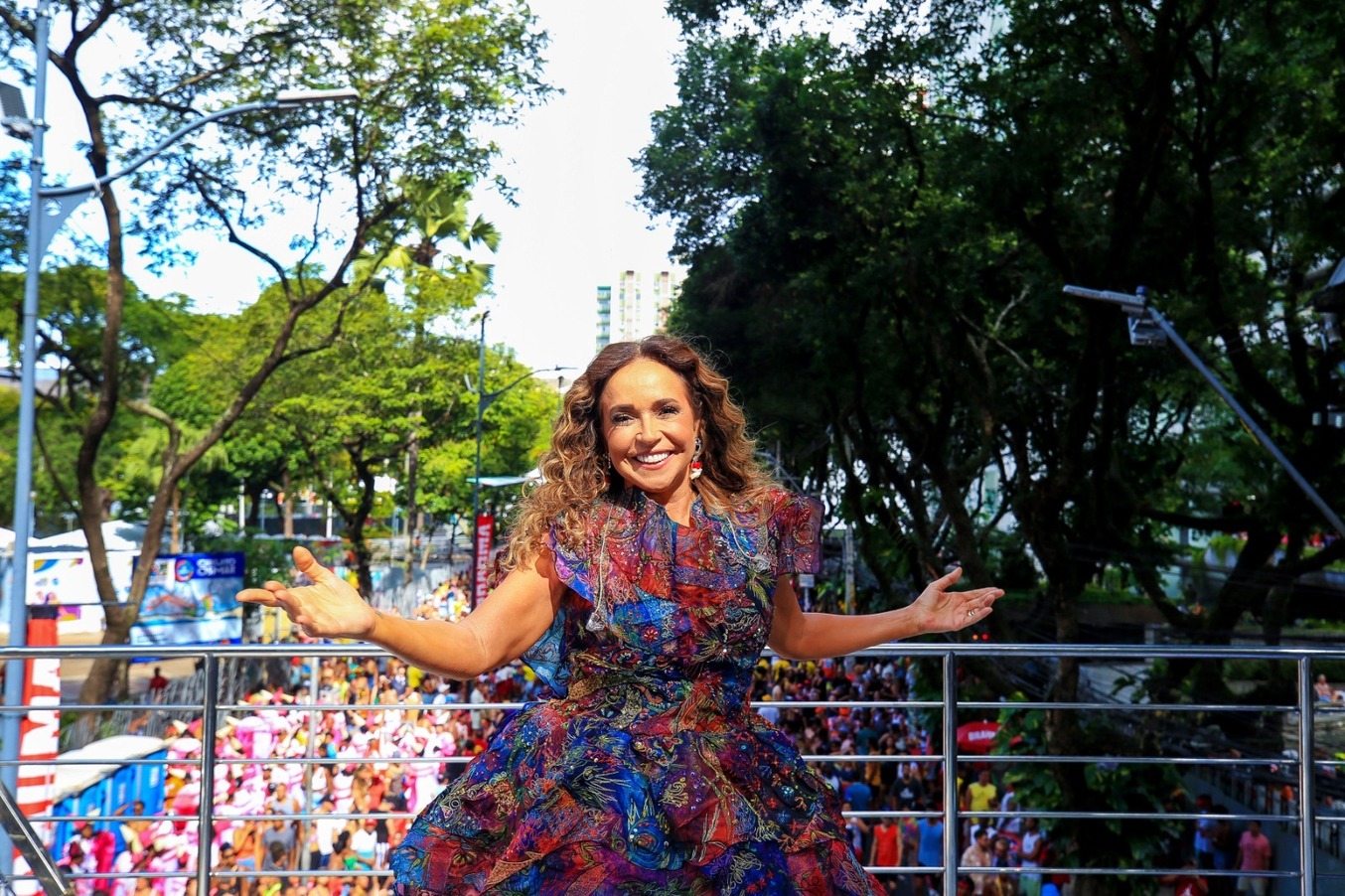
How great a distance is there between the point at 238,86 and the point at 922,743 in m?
11.0

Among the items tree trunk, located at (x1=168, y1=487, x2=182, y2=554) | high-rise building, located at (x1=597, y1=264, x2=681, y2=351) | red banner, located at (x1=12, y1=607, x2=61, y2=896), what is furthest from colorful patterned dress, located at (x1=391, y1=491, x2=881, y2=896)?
high-rise building, located at (x1=597, y1=264, x2=681, y2=351)

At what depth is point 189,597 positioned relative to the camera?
18.2 meters

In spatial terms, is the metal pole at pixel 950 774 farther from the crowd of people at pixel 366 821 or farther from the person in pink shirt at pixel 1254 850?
the person in pink shirt at pixel 1254 850

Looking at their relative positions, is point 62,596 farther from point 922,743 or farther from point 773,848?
point 773,848

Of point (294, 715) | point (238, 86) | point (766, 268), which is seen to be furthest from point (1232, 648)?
point (238, 86)

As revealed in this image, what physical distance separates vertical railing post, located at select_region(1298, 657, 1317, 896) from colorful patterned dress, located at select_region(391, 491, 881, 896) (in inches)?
72.8

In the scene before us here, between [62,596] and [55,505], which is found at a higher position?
[55,505]

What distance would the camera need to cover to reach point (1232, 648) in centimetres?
358

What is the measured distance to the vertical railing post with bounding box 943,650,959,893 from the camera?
3.58 m

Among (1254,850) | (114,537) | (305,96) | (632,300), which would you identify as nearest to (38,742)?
(305,96)

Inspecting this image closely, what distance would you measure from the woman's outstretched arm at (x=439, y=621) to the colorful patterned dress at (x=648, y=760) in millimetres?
58

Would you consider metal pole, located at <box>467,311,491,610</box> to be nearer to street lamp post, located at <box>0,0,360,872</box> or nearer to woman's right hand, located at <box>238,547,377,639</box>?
street lamp post, located at <box>0,0,360,872</box>

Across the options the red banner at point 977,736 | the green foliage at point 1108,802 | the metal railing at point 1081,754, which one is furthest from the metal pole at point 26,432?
the red banner at point 977,736

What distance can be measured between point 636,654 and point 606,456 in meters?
0.40
